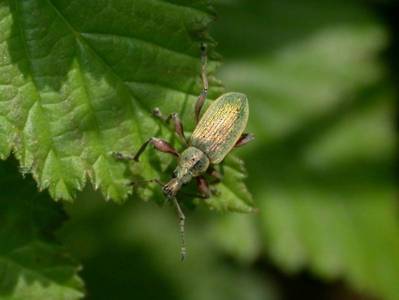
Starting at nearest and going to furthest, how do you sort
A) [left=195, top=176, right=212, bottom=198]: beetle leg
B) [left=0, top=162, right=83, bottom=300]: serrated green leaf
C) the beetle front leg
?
the beetle front leg < [left=0, top=162, right=83, bottom=300]: serrated green leaf < [left=195, top=176, right=212, bottom=198]: beetle leg

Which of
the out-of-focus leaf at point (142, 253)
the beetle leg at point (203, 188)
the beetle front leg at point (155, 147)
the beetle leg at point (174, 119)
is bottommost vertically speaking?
the out-of-focus leaf at point (142, 253)

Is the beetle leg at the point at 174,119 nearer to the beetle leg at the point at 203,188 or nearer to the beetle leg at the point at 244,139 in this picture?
the beetle leg at the point at 203,188

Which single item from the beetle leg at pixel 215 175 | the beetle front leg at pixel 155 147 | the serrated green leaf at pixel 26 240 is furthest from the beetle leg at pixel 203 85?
the serrated green leaf at pixel 26 240

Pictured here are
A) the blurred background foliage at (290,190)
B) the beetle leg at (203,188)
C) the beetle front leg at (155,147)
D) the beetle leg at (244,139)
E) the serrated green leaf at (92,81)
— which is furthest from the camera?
the blurred background foliage at (290,190)

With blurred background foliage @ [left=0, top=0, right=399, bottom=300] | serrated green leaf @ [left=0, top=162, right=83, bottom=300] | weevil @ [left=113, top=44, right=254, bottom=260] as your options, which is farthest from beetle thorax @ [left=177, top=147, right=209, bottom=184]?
blurred background foliage @ [left=0, top=0, right=399, bottom=300]

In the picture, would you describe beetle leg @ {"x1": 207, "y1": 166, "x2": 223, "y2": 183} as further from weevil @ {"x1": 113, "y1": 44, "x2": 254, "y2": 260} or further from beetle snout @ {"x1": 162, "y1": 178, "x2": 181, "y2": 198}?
beetle snout @ {"x1": 162, "y1": 178, "x2": 181, "y2": 198}

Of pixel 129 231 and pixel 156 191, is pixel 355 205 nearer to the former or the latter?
pixel 129 231

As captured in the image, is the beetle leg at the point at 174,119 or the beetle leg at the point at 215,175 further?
the beetle leg at the point at 215,175
